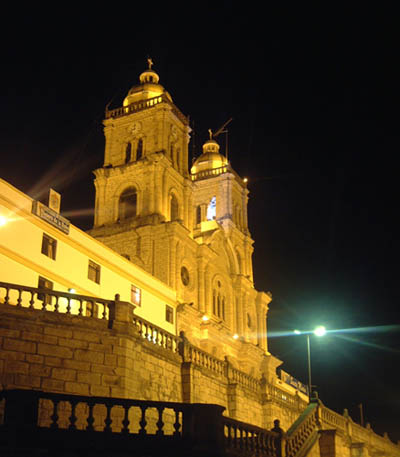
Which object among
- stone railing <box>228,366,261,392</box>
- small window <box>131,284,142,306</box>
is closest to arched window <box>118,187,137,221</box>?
small window <box>131,284,142,306</box>

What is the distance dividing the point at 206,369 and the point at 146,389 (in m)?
5.26

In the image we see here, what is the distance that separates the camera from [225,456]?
48.1ft

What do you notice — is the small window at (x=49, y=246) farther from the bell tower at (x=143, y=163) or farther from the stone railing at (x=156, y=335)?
the bell tower at (x=143, y=163)

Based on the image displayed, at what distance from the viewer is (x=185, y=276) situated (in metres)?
55.1

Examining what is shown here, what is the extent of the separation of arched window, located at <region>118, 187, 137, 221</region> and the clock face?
6.50 meters

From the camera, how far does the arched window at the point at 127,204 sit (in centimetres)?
5694

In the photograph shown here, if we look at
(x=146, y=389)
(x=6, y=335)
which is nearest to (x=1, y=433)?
(x=6, y=335)

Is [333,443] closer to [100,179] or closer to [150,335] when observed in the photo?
[150,335]

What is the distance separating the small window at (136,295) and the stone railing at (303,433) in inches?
656

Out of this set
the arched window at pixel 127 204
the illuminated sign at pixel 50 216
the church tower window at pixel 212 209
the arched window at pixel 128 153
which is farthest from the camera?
the church tower window at pixel 212 209

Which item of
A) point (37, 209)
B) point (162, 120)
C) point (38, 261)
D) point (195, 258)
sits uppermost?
point (162, 120)

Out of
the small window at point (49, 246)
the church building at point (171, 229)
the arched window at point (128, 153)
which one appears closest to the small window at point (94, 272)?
the small window at point (49, 246)

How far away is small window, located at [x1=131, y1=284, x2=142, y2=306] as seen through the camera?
139ft

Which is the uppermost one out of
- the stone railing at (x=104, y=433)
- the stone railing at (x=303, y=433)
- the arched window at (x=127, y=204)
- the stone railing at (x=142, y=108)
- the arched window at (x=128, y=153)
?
the stone railing at (x=142, y=108)
